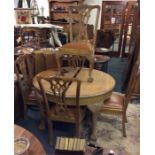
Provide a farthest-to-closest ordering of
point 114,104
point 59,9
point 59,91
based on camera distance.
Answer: point 59,9, point 114,104, point 59,91

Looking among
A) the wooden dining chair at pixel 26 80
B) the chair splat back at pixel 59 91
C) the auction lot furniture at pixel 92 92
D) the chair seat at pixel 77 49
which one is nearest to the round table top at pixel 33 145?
the chair splat back at pixel 59 91

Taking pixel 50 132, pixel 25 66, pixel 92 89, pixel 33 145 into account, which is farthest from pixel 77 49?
pixel 33 145

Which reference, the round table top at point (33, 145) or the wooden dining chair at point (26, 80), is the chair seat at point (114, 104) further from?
the round table top at point (33, 145)

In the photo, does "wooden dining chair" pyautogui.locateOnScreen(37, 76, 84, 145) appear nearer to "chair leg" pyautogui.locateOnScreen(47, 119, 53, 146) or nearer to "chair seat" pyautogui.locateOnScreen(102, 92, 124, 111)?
"chair leg" pyautogui.locateOnScreen(47, 119, 53, 146)

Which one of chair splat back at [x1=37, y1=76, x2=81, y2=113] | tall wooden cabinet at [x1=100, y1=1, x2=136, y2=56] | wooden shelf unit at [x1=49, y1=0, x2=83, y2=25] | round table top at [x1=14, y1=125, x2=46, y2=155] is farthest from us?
wooden shelf unit at [x1=49, y1=0, x2=83, y2=25]

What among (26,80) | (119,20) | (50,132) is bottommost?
(50,132)

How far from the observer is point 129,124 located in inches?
112

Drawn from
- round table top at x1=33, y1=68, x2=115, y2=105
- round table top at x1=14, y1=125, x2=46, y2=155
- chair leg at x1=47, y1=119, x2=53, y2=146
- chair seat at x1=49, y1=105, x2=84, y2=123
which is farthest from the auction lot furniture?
round table top at x1=14, y1=125, x2=46, y2=155

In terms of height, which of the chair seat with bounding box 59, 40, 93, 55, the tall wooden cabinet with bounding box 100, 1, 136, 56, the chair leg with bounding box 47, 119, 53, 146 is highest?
the tall wooden cabinet with bounding box 100, 1, 136, 56

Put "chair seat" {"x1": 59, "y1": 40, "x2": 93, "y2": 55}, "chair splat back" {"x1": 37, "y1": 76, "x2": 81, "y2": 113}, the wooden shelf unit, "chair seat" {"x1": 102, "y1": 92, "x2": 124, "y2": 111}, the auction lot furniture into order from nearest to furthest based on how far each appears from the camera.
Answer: "chair splat back" {"x1": 37, "y1": 76, "x2": 81, "y2": 113}
the auction lot furniture
"chair seat" {"x1": 102, "y1": 92, "x2": 124, "y2": 111}
"chair seat" {"x1": 59, "y1": 40, "x2": 93, "y2": 55}
the wooden shelf unit

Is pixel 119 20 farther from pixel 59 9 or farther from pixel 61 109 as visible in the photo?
pixel 61 109

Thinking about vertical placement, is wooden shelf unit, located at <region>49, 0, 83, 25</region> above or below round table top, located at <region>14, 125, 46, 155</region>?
above
